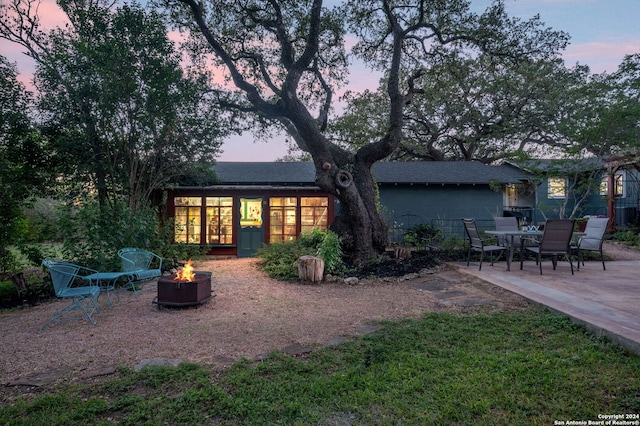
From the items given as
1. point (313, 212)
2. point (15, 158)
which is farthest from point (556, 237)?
point (15, 158)

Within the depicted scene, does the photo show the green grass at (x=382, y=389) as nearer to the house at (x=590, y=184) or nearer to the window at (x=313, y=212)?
the house at (x=590, y=184)

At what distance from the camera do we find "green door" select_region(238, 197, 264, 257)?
456 inches

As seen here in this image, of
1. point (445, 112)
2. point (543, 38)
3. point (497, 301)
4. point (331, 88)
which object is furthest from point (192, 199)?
point (445, 112)

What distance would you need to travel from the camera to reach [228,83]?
10523 mm

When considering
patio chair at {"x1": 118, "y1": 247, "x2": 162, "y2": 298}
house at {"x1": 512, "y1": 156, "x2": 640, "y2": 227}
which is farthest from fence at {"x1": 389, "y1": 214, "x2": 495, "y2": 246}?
patio chair at {"x1": 118, "y1": 247, "x2": 162, "y2": 298}

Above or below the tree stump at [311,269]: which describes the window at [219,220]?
above

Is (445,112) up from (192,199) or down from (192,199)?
up

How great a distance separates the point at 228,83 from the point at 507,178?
10081 mm

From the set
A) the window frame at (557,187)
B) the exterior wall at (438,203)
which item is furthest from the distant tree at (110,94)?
the window frame at (557,187)

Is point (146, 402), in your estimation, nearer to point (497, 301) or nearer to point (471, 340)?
point (471, 340)

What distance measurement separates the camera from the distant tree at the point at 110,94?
7422 mm

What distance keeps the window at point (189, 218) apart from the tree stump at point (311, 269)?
18.7 ft

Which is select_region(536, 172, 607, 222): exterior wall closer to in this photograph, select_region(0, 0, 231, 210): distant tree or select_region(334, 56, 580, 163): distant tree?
select_region(334, 56, 580, 163): distant tree

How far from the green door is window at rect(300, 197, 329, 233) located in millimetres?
1302
